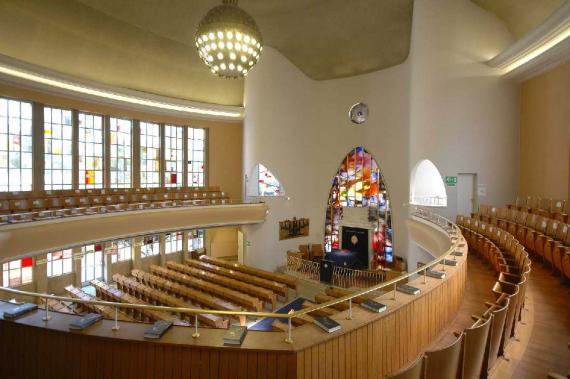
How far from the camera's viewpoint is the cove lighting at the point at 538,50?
7.92 meters

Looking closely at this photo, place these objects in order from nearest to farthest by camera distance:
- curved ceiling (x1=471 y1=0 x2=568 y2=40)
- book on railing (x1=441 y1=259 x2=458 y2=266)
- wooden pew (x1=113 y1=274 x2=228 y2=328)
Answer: book on railing (x1=441 y1=259 x2=458 y2=266), wooden pew (x1=113 y1=274 x2=228 y2=328), curved ceiling (x1=471 y1=0 x2=568 y2=40)

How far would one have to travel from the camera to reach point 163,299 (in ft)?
27.8

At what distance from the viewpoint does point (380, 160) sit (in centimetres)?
1299

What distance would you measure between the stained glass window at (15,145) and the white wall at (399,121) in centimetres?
759

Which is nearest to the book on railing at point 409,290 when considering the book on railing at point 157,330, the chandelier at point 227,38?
the book on railing at point 157,330

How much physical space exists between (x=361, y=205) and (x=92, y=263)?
10.7 metres

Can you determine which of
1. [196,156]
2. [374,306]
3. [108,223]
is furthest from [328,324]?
[196,156]

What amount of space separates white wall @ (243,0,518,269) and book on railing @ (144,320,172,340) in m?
9.84

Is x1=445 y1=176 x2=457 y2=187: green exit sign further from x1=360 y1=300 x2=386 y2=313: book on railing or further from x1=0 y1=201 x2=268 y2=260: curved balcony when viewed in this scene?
x1=360 y1=300 x2=386 y2=313: book on railing

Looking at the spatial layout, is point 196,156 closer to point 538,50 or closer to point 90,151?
point 90,151

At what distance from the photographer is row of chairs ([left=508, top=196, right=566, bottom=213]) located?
8.03 meters

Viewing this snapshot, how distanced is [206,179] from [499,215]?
1114 centimetres

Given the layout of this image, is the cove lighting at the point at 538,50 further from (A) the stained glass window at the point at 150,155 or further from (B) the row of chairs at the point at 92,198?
(A) the stained glass window at the point at 150,155

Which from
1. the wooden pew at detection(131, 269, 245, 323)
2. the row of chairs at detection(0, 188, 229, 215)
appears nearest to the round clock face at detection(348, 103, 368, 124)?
the row of chairs at detection(0, 188, 229, 215)
